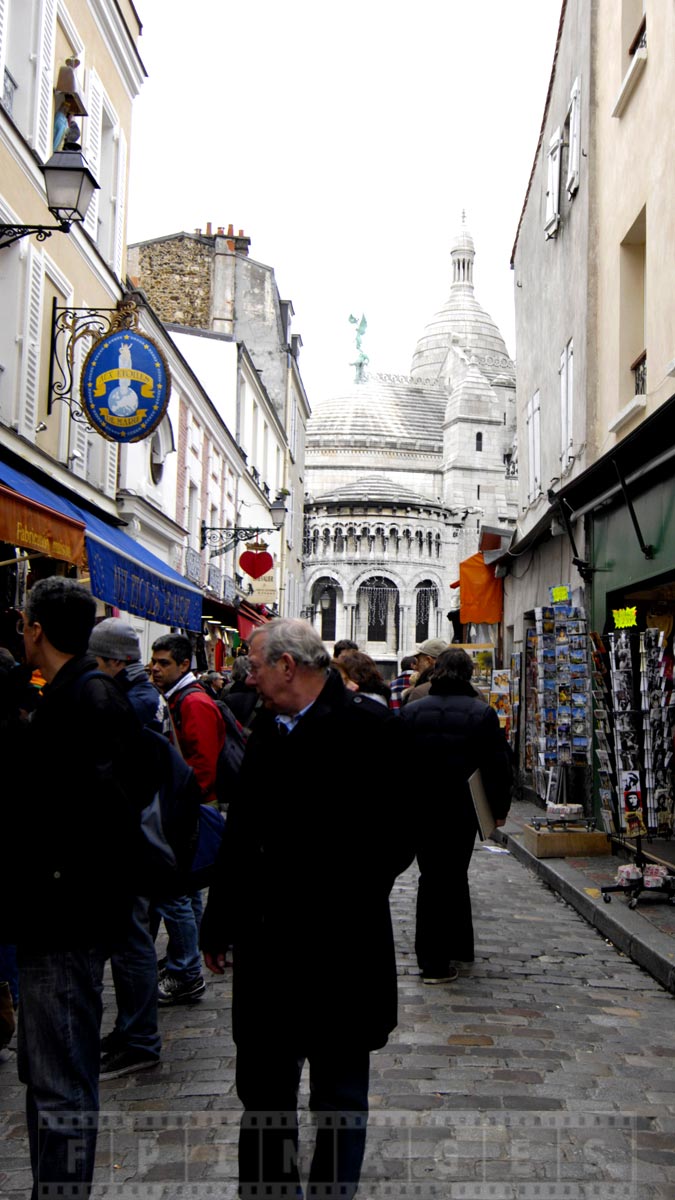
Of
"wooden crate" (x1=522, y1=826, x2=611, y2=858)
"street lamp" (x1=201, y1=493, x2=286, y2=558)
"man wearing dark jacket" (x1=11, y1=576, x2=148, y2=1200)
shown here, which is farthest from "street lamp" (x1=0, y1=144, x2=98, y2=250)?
"street lamp" (x1=201, y1=493, x2=286, y2=558)

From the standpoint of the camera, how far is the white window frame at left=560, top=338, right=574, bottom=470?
40.2 ft

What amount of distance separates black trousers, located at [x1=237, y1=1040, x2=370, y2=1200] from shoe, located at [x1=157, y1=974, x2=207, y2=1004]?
9.09 feet

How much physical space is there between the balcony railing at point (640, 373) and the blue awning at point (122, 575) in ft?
15.8

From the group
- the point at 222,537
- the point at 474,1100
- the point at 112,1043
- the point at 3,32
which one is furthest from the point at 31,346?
the point at 222,537

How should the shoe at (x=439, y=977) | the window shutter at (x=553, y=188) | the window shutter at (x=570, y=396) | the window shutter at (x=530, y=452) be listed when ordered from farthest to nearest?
the window shutter at (x=530, y=452) < the window shutter at (x=553, y=188) < the window shutter at (x=570, y=396) < the shoe at (x=439, y=977)

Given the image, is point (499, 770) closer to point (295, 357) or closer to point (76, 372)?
point (76, 372)

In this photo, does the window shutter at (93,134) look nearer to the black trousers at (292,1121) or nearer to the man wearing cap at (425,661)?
the man wearing cap at (425,661)

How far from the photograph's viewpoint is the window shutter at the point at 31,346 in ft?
33.6

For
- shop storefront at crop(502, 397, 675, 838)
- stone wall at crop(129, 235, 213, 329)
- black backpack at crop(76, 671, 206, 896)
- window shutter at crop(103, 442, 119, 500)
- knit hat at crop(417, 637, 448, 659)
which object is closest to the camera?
black backpack at crop(76, 671, 206, 896)

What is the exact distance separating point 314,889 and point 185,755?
2.82 meters

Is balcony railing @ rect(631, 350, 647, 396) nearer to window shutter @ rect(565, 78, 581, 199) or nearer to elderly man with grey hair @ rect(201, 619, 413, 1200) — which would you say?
window shutter @ rect(565, 78, 581, 199)

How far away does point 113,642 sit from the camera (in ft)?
14.7

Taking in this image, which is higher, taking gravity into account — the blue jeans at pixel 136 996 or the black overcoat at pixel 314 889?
the black overcoat at pixel 314 889

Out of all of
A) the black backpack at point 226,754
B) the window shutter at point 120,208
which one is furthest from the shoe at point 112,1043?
the window shutter at point 120,208
